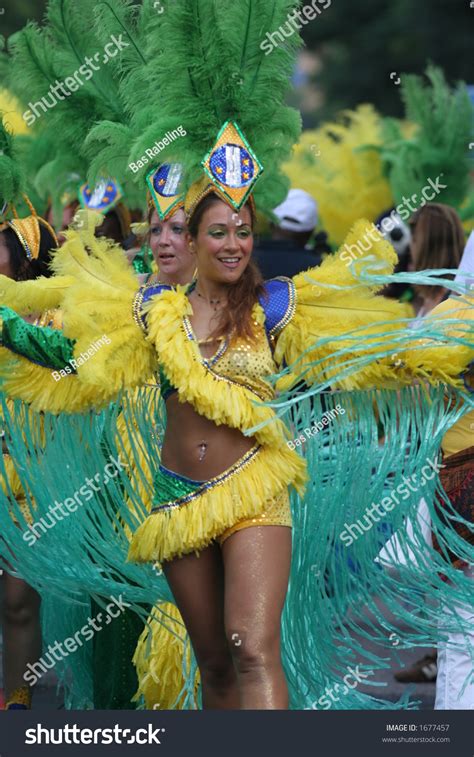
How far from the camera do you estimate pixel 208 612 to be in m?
4.43

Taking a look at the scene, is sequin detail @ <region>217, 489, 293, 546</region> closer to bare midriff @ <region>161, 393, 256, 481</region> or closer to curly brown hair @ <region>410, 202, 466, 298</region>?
bare midriff @ <region>161, 393, 256, 481</region>

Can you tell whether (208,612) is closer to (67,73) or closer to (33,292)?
(33,292)

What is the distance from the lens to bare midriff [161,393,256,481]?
4.42 meters

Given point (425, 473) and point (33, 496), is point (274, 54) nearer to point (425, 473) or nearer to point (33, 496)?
point (425, 473)

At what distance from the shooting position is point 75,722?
4379mm

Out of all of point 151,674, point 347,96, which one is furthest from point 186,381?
point 347,96

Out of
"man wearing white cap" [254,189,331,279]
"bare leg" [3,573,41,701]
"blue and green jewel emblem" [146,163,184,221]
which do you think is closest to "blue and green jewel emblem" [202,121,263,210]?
"blue and green jewel emblem" [146,163,184,221]

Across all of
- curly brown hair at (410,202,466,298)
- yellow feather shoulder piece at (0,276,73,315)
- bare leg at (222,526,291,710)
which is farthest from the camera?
curly brown hair at (410,202,466,298)

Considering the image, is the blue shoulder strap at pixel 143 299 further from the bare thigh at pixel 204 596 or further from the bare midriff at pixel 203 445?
the bare thigh at pixel 204 596

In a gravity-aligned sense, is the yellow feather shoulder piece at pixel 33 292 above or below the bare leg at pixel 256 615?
above

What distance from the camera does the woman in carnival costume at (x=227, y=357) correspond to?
14.2 feet

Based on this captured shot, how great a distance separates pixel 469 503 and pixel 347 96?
23.9 metres

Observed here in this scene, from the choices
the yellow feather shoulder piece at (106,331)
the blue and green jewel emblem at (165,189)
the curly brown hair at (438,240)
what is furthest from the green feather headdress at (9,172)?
the curly brown hair at (438,240)

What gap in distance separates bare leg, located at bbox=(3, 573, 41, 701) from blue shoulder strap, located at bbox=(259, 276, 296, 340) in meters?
1.77
